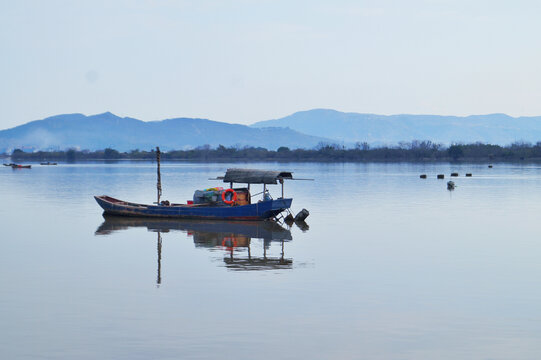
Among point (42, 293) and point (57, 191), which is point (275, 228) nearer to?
point (42, 293)

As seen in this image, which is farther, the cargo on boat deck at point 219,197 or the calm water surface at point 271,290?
the cargo on boat deck at point 219,197

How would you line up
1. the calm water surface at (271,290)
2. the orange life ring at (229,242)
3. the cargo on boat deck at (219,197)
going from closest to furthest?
1. the calm water surface at (271,290)
2. the orange life ring at (229,242)
3. the cargo on boat deck at (219,197)

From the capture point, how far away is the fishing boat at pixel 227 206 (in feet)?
158

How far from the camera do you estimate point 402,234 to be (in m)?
40.6

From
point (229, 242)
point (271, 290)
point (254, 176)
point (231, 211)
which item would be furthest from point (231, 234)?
point (271, 290)

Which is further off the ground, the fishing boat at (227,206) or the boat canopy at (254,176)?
the boat canopy at (254,176)

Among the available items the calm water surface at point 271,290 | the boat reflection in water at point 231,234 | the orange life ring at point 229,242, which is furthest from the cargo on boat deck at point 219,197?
the orange life ring at point 229,242

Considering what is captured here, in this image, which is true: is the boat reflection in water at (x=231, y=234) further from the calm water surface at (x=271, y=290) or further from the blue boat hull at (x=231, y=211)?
the blue boat hull at (x=231, y=211)

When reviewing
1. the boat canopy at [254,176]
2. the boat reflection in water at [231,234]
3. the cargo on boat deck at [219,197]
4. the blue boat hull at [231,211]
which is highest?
the boat canopy at [254,176]

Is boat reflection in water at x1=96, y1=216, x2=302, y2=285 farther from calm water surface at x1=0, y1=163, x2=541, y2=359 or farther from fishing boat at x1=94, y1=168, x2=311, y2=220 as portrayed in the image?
fishing boat at x1=94, y1=168, x2=311, y2=220

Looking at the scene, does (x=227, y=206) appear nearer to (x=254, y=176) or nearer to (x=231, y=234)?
(x=254, y=176)

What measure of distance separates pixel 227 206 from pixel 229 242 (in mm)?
11223

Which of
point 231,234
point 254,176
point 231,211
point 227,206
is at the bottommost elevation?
point 231,234

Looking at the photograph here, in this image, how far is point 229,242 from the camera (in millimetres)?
37875
